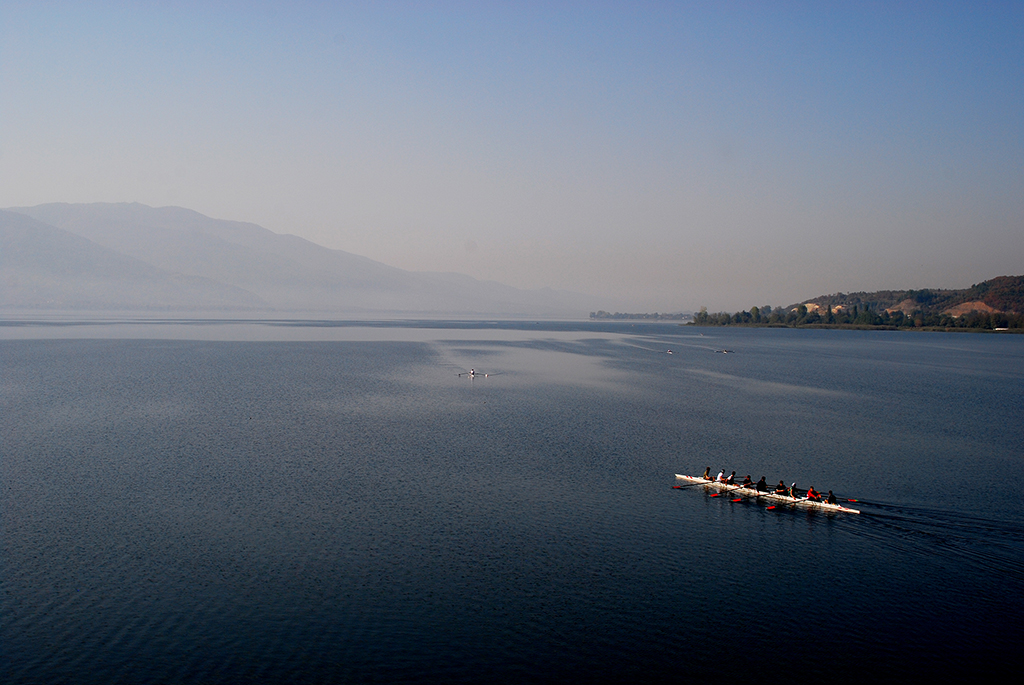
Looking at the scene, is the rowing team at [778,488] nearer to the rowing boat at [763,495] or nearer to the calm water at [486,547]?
the rowing boat at [763,495]

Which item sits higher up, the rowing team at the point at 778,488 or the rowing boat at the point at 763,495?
the rowing team at the point at 778,488

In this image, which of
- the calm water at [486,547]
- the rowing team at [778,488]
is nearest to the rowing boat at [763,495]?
the rowing team at [778,488]

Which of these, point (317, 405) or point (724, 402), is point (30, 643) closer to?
point (317, 405)

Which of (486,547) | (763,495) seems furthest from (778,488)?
(486,547)

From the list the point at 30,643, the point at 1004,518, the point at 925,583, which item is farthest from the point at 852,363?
the point at 30,643

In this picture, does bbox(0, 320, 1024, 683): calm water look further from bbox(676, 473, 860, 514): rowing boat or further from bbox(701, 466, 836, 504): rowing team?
bbox(701, 466, 836, 504): rowing team

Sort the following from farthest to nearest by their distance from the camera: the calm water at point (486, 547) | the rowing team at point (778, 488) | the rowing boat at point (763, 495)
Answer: the rowing team at point (778, 488) < the rowing boat at point (763, 495) < the calm water at point (486, 547)

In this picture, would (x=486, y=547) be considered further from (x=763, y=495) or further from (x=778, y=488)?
(x=778, y=488)

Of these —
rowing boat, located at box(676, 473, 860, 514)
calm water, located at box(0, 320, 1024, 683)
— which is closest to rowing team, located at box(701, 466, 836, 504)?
rowing boat, located at box(676, 473, 860, 514)
